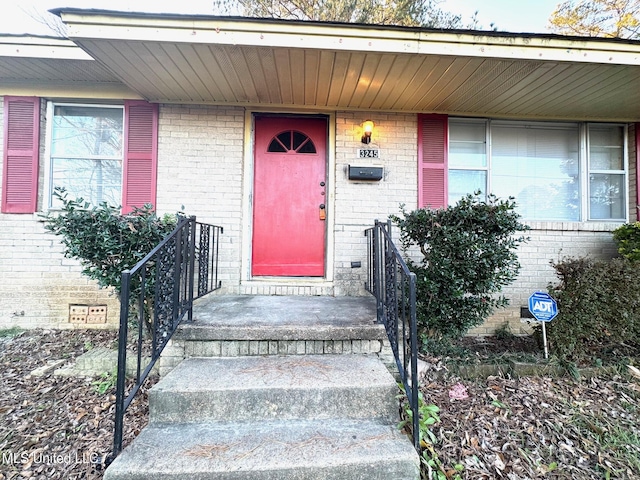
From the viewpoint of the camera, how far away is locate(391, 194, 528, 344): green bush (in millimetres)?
2521

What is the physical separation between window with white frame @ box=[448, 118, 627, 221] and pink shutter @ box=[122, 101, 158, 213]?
11.9ft

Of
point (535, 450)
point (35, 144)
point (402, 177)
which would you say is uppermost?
point (35, 144)

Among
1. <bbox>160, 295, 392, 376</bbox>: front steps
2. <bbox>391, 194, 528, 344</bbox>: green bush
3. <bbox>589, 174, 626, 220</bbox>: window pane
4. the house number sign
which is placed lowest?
<bbox>160, 295, 392, 376</bbox>: front steps

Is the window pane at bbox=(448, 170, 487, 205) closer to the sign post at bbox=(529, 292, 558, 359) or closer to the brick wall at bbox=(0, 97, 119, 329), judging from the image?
the sign post at bbox=(529, 292, 558, 359)

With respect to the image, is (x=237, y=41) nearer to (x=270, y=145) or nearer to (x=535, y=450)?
(x=270, y=145)

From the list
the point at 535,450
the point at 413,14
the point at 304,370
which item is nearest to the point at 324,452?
the point at 304,370

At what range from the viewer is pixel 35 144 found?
346 cm

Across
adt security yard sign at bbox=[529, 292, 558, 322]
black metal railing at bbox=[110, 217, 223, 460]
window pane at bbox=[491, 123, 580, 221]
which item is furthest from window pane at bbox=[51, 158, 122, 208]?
window pane at bbox=[491, 123, 580, 221]

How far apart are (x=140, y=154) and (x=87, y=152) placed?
2.25 ft

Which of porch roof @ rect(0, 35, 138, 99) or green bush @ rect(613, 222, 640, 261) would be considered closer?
porch roof @ rect(0, 35, 138, 99)

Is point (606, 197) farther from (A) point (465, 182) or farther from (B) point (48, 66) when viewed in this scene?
(B) point (48, 66)

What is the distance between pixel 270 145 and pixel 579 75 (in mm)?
3235

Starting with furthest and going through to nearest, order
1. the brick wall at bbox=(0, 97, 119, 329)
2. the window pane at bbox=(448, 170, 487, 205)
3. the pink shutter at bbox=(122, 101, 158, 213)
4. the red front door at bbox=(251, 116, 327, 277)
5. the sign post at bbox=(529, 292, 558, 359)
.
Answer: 1. the window pane at bbox=(448, 170, 487, 205)
2. the red front door at bbox=(251, 116, 327, 277)
3. the pink shutter at bbox=(122, 101, 158, 213)
4. the brick wall at bbox=(0, 97, 119, 329)
5. the sign post at bbox=(529, 292, 558, 359)

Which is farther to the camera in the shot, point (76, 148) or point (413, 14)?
point (413, 14)
